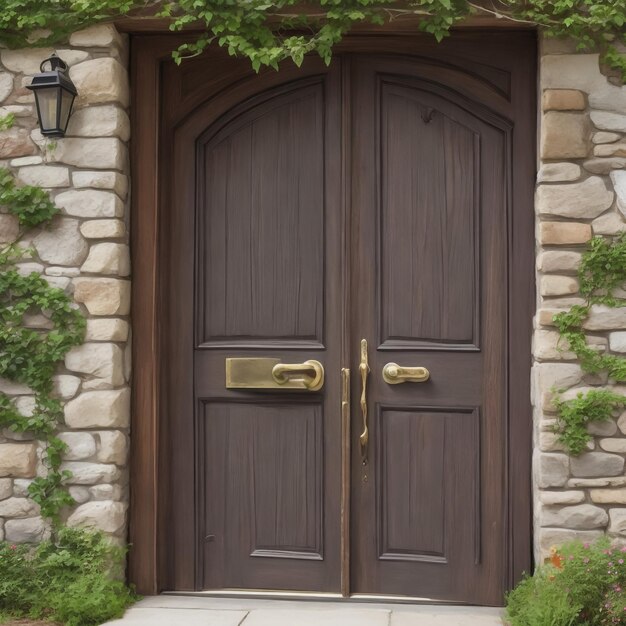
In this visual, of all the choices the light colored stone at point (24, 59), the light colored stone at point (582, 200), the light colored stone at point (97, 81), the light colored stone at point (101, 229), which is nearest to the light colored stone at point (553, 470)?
the light colored stone at point (582, 200)

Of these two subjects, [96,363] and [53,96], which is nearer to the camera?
[53,96]

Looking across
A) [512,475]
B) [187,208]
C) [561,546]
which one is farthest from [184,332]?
[561,546]

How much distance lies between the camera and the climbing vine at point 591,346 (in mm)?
3520

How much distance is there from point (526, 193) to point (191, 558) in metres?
2.30

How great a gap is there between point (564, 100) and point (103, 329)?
7.39ft

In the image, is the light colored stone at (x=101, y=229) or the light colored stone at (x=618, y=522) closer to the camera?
the light colored stone at (x=618, y=522)

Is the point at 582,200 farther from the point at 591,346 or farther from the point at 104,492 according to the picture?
the point at 104,492

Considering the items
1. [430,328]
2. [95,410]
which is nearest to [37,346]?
[95,410]

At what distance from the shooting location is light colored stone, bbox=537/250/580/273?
359 cm

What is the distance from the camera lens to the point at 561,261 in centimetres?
359

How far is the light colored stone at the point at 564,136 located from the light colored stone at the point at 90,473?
92.7 inches

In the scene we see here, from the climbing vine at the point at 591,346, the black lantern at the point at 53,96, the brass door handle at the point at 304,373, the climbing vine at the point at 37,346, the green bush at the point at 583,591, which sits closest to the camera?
the green bush at the point at 583,591

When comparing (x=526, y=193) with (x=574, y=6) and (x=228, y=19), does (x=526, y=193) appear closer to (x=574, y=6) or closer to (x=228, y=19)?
(x=574, y=6)

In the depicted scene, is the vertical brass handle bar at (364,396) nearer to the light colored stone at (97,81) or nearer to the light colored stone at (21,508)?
the light colored stone at (21,508)
